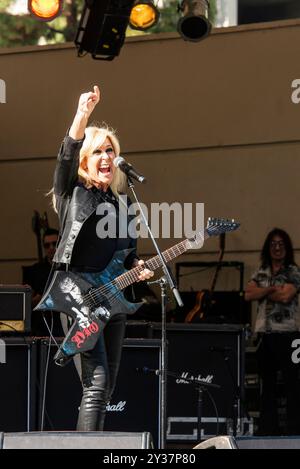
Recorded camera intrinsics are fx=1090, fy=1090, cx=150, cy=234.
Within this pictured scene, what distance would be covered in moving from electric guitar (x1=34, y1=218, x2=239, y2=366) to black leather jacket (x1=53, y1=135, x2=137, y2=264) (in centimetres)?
12

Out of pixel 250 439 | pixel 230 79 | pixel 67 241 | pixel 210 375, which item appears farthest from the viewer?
pixel 230 79

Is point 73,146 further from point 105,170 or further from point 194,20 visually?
point 194,20

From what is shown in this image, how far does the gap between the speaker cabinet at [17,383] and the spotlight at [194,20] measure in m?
2.67

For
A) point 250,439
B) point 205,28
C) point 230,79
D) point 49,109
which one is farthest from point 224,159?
point 250,439

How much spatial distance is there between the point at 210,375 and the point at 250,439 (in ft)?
13.2

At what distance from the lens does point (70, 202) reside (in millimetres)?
5805

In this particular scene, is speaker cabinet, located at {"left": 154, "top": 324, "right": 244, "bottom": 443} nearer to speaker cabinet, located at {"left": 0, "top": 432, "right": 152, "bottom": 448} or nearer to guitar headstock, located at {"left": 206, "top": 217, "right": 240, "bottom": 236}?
guitar headstock, located at {"left": 206, "top": 217, "right": 240, "bottom": 236}

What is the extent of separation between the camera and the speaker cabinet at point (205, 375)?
313 inches

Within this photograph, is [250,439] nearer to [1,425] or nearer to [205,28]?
[1,425]

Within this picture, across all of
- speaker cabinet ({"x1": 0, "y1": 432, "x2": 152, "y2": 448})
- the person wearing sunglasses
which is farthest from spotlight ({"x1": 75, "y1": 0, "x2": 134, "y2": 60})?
speaker cabinet ({"x1": 0, "y1": 432, "x2": 152, "y2": 448})

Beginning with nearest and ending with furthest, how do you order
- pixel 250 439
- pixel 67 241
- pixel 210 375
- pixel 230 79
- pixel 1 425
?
pixel 250 439 → pixel 67 241 → pixel 1 425 → pixel 210 375 → pixel 230 79

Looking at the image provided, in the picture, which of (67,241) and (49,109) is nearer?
(67,241)

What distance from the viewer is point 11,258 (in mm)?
11461

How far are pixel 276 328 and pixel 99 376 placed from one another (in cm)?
340
